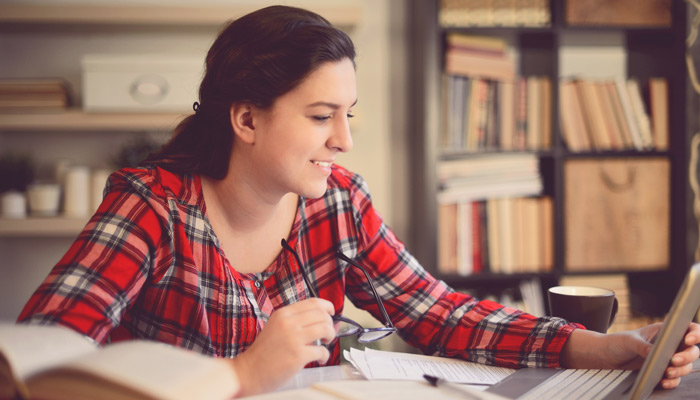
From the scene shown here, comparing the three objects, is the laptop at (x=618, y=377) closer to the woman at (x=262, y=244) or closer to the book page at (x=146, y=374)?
A: the woman at (x=262, y=244)

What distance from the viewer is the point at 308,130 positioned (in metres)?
1.04

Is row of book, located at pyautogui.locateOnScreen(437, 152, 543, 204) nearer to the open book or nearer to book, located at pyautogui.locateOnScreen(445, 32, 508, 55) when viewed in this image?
book, located at pyautogui.locateOnScreen(445, 32, 508, 55)

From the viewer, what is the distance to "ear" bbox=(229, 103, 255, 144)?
42.9 inches

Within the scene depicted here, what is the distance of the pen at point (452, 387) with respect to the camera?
2.20ft

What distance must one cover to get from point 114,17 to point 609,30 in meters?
1.85

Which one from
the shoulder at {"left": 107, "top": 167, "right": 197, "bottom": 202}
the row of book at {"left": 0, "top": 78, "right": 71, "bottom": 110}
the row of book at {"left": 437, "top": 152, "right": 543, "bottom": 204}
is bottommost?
the row of book at {"left": 437, "top": 152, "right": 543, "bottom": 204}

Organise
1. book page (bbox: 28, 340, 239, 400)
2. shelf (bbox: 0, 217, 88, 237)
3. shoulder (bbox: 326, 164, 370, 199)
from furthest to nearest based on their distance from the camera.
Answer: shelf (bbox: 0, 217, 88, 237)
shoulder (bbox: 326, 164, 370, 199)
book page (bbox: 28, 340, 239, 400)

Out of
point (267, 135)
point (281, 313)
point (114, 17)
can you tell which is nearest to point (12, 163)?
point (114, 17)

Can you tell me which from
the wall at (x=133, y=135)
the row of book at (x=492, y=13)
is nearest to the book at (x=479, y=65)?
the row of book at (x=492, y=13)

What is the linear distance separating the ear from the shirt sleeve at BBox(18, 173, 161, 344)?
0.71ft

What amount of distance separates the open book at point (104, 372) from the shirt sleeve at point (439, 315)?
562mm

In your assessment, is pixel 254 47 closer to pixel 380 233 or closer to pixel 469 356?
pixel 380 233

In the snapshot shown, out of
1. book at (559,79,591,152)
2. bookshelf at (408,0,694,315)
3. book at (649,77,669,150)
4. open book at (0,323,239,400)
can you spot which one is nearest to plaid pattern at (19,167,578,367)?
open book at (0,323,239,400)

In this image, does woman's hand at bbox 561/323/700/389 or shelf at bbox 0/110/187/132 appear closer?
woman's hand at bbox 561/323/700/389
